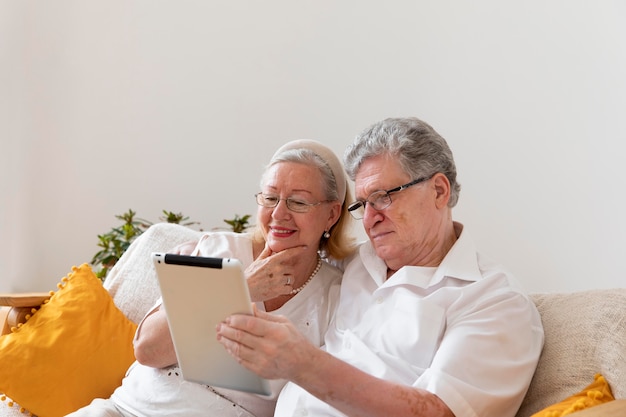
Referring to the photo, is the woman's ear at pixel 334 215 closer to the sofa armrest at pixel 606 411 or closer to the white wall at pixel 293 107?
the sofa armrest at pixel 606 411

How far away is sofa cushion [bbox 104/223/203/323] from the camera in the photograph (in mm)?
2387

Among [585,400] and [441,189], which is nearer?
[585,400]

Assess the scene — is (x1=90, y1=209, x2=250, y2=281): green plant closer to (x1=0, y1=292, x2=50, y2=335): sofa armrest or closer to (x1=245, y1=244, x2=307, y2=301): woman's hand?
(x1=0, y1=292, x2=50, y2=335): sofa armrest

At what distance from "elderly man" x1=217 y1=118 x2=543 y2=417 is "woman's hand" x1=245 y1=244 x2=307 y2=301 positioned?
176 mm

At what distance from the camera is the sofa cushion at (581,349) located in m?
1.55

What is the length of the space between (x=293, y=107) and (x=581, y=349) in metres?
2.33

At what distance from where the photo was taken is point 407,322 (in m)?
1.71

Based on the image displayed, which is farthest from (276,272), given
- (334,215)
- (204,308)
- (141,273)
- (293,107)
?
(293,107)

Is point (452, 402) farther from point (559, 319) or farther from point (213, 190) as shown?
point (213, 190)

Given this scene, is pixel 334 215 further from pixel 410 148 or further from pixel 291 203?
pixel 410 148

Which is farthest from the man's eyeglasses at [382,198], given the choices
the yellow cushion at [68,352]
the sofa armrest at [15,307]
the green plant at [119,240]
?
the green plant at [119,240]

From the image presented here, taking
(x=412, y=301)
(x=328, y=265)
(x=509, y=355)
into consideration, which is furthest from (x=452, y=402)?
(x=328, y=265)

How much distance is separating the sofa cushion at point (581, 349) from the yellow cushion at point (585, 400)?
16mm

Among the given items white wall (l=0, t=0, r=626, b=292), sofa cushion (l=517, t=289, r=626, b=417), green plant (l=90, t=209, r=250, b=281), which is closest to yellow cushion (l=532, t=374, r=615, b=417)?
sofa cushion (l=517, t=289, r=626, b=417)
